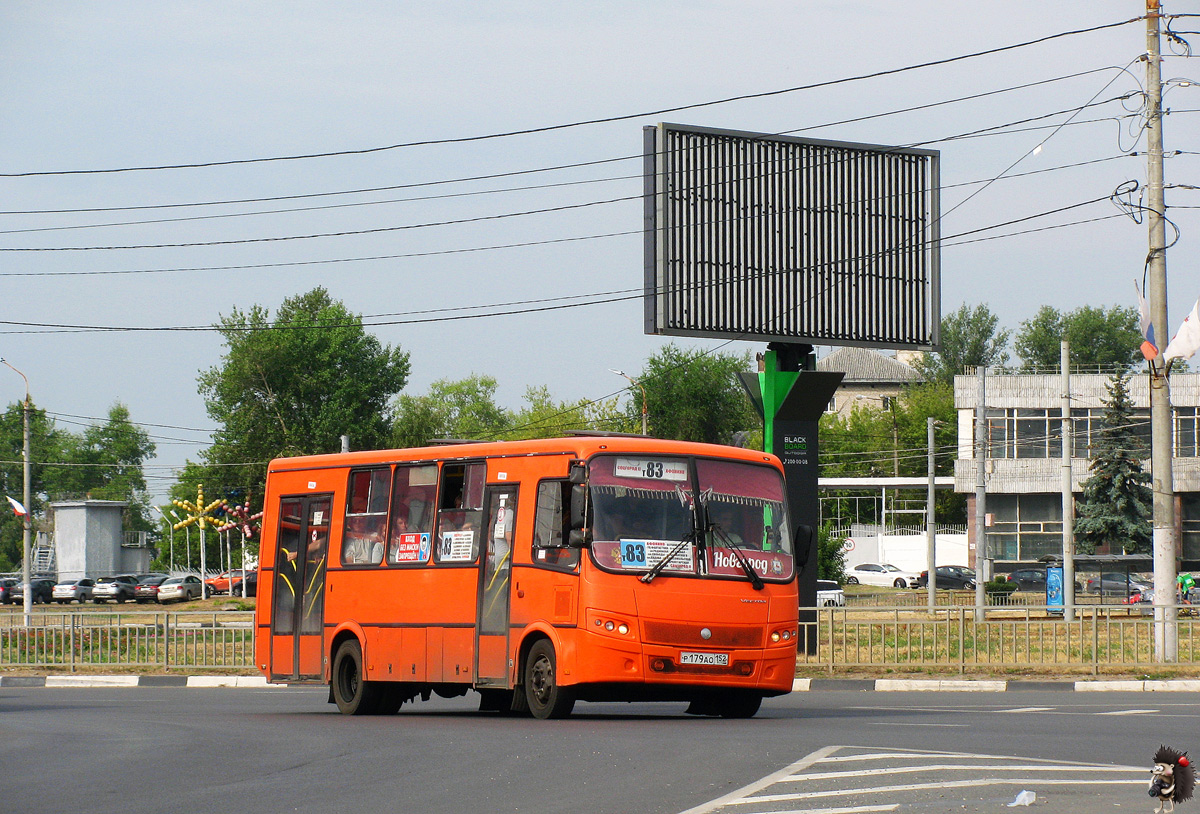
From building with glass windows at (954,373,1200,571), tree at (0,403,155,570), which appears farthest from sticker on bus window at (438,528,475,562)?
tree at (0,403,155,570)

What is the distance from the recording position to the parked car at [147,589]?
80062 mm

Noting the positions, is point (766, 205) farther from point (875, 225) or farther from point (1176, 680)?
point (1176, 680)

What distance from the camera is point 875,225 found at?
33.3 m

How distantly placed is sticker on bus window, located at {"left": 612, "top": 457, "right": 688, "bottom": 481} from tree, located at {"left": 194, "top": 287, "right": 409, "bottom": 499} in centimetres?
8272

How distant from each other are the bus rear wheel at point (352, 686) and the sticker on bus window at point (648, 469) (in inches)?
181

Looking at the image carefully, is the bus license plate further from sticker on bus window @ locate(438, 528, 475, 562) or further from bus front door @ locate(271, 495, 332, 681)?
bus front door @ locate(271, 495, 332, 681)

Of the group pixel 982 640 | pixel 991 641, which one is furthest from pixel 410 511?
pixel 991 641

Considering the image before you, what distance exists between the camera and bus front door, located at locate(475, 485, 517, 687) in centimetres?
1683

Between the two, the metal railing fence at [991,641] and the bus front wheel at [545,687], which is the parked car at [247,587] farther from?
the bus front wheel at [545,687]

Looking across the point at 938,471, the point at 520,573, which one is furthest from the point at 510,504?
the point at 938,471

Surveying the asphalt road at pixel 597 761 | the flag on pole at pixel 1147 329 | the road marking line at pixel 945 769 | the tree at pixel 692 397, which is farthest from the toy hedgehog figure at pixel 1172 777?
the tree at pixel 692 397

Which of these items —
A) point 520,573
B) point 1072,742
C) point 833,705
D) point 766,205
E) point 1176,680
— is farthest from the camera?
point 766,205

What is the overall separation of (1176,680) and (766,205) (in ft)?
42.8

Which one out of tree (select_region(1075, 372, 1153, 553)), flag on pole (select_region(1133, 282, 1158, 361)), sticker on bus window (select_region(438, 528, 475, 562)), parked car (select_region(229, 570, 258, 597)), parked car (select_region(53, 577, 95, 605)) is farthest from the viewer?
parked car (select_region(53, 577, 95, 605))
